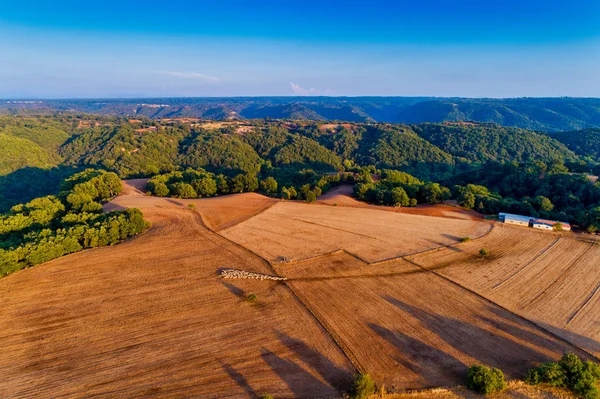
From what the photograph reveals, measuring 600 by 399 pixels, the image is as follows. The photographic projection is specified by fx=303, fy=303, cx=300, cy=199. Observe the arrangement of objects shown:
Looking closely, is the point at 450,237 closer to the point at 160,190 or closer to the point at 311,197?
the point at 311,197

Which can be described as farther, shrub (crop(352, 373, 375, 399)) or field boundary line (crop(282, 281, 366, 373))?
field boundary line (crop(282, 281, 366, 373))

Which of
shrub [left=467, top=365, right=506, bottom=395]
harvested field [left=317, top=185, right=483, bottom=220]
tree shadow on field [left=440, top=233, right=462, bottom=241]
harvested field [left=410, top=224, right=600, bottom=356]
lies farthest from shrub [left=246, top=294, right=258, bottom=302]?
harvested field [left=317, top=185, right=483, bottom=220]

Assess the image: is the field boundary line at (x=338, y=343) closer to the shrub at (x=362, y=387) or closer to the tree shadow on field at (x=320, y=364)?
the tree shadow on field at (x=320, y=364)

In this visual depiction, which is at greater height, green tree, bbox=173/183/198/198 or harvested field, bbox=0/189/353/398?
green tree, bbox=173/183/198/198

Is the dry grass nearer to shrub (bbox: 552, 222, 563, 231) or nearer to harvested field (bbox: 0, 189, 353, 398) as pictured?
harvested field (bbox: 0, 189, 353, 398)

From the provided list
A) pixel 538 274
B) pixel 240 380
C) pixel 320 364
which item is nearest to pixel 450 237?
pixel 538 274

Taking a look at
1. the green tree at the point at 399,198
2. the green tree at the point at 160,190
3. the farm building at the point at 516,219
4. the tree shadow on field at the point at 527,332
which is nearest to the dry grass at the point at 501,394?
the tree shadow on field at the point at 527,332

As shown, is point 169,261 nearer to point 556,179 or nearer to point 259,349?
point 259,349
